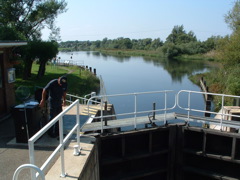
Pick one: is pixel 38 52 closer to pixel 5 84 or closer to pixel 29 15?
pixel 29 15

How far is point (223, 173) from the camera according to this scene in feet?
27.2

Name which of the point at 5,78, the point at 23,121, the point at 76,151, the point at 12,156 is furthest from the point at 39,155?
the point at 5,78

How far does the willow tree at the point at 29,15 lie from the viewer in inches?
968

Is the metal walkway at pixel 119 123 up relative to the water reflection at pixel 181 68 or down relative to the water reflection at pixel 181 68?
up

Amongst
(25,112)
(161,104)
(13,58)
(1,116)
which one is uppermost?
(13,58)

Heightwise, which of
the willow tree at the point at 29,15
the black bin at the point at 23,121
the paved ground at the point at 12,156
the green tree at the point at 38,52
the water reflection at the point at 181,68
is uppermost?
the willow tree at the point at 29,15

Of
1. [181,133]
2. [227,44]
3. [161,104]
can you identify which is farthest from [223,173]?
[227,44]

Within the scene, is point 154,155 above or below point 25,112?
below

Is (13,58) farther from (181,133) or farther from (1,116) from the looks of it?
(181,133)

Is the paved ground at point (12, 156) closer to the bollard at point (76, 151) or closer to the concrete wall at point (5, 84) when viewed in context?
the bollard at point (76, 151)

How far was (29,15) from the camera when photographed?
2653 cm

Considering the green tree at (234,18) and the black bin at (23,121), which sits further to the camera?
the green tree at (234,18)

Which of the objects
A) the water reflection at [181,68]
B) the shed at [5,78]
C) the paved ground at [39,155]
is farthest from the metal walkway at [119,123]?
the water reflection at [181,68]

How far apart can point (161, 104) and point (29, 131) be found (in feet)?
47.4
